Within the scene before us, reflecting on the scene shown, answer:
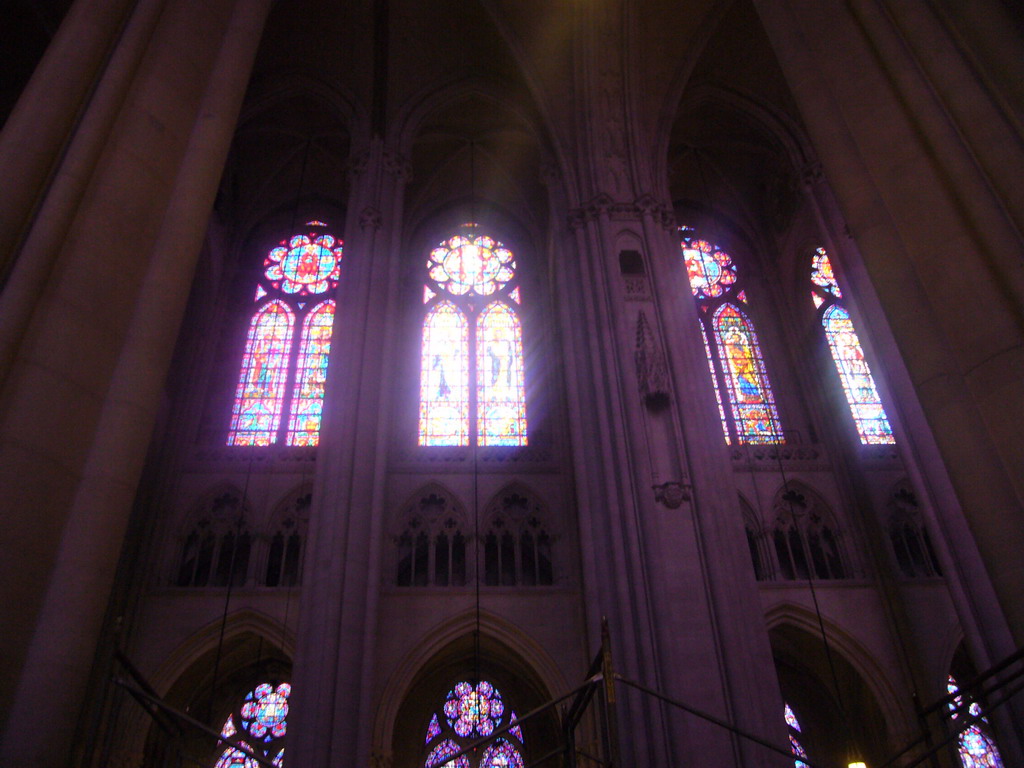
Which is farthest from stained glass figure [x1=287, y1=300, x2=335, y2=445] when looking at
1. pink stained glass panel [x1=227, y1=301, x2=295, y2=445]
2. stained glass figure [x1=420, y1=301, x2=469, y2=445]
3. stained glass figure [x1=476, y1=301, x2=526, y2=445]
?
stained glass figure [x1=476, y1=301, x2=526, y2=445]

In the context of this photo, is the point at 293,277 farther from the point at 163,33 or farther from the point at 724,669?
the point at 724,669

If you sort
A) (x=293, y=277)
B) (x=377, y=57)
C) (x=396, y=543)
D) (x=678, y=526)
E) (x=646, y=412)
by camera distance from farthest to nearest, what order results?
(x=293, y=277) < (x=377, y=57) < (x=396, y=543) < (x=646, y=412) < (x=678, y=526)

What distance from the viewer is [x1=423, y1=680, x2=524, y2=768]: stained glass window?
41.3 feet

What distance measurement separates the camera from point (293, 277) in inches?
669

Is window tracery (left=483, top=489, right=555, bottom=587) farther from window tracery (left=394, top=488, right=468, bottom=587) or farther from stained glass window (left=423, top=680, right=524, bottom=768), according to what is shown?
stained glass window (left=423, top=680, right=524, bottom=768)

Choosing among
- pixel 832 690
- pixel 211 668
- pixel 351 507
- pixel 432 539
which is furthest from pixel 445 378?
pixel 832 690

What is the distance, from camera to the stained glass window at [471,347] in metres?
14.8

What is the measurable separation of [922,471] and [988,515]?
253 inches

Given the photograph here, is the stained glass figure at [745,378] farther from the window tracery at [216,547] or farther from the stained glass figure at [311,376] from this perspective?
the window tracery at [216,547]

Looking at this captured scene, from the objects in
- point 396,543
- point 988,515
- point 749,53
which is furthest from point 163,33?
point 749,53

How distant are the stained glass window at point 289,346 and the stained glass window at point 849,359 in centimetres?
1080

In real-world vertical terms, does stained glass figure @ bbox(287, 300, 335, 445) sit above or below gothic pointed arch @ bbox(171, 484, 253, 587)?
above

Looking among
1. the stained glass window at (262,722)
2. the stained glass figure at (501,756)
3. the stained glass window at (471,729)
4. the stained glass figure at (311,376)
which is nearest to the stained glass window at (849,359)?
the stained glass window at (471,729)

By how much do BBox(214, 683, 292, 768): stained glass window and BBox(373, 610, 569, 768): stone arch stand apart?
2.06 m
